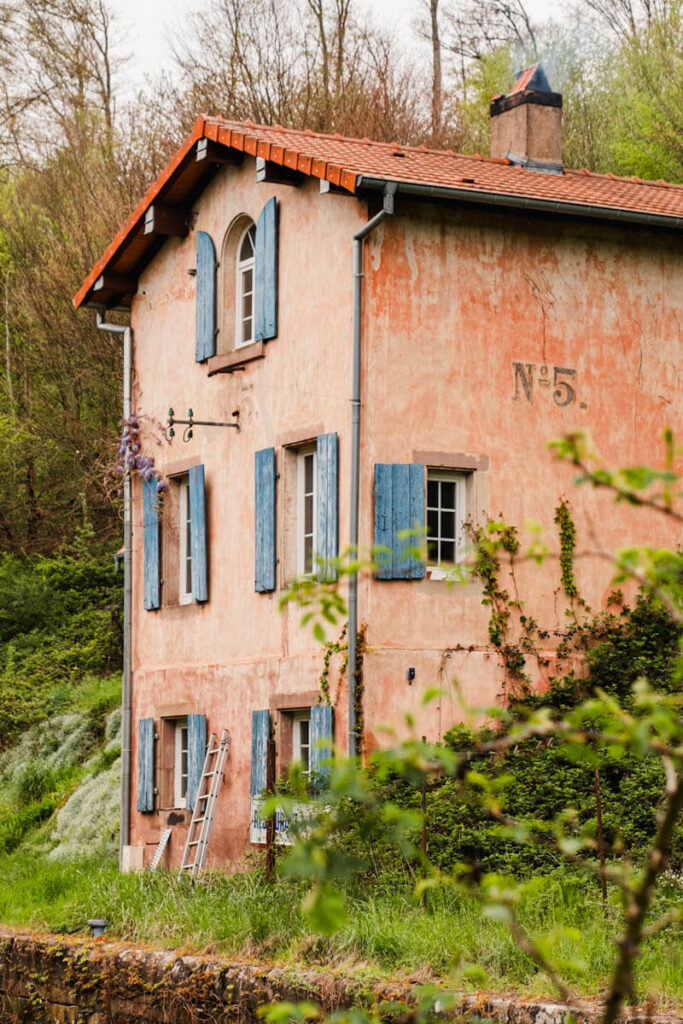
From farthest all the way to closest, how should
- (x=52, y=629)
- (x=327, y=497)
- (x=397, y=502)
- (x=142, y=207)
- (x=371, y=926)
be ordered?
(x=52, y=629), (x=142, y=207), (x=327, y=497), (x=397, y=502), (x=371, y=926)

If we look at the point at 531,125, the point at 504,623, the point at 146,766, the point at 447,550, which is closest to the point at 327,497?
the point at 447,550

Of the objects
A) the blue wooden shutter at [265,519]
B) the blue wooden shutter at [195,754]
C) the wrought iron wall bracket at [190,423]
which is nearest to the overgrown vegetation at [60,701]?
the blue wooden shutter at [195,754]

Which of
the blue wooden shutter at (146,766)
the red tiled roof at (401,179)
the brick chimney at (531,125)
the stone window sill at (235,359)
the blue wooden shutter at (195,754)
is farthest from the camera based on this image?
the brick chimney at (531,125)

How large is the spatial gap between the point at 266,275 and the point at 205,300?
1.24 metres

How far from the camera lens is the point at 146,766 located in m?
17.8

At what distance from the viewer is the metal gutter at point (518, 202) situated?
14.6 metres

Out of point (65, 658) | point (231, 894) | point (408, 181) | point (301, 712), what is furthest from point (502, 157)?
point (65, 658)

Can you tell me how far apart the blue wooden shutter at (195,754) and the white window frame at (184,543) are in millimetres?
1731

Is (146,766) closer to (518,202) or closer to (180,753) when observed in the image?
(180,753)

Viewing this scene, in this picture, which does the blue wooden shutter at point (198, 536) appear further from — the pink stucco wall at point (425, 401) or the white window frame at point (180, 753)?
the white window frame at point (180, 753)

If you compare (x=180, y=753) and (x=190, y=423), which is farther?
(x=180, y=753)

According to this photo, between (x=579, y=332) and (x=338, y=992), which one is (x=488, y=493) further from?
(x=338, y=992)

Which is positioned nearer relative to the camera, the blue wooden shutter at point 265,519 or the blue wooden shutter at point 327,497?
the blue wooden shutter at point 327,497

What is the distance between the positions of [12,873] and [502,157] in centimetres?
948
